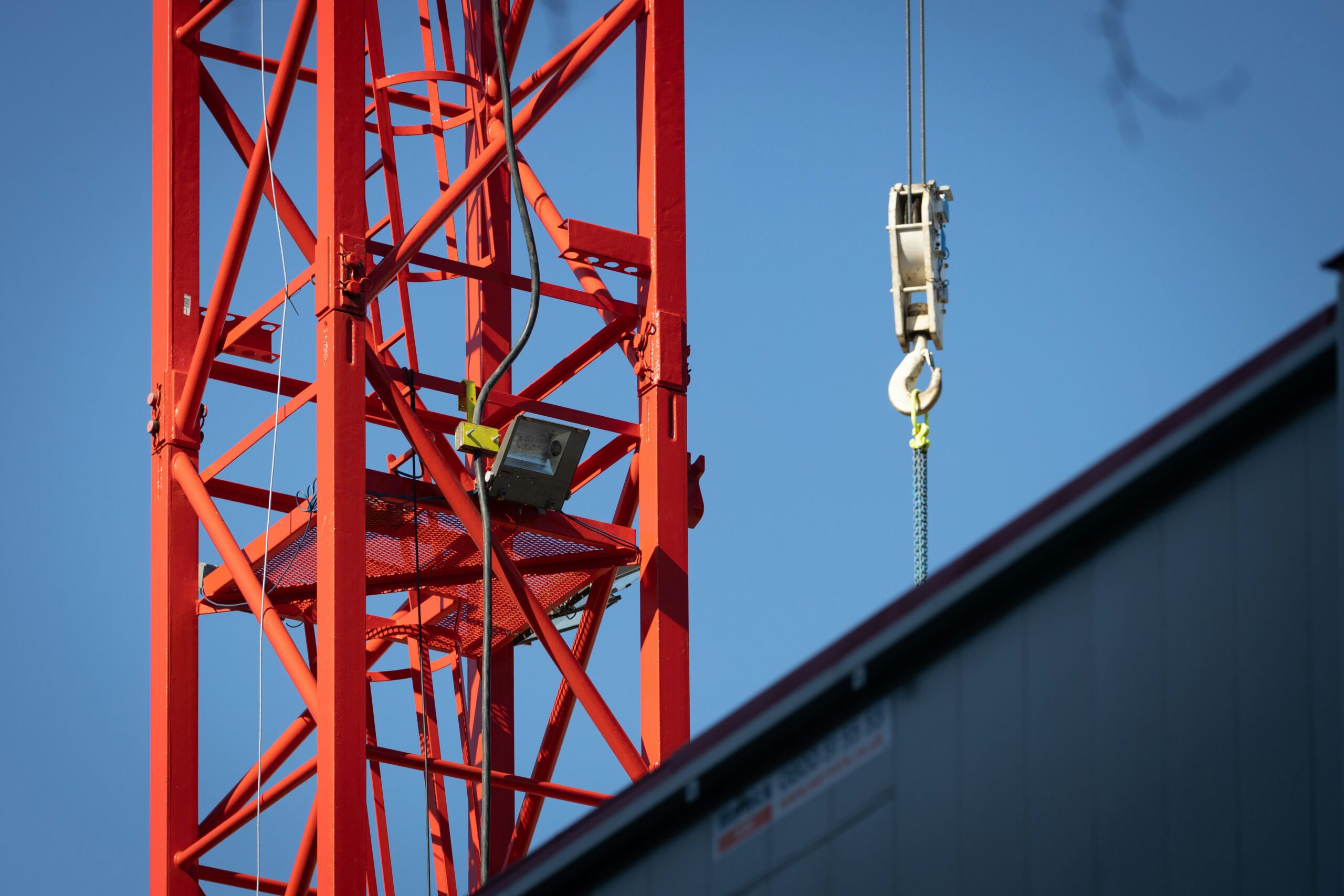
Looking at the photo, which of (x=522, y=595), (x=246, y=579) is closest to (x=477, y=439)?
(x=522, y=595)

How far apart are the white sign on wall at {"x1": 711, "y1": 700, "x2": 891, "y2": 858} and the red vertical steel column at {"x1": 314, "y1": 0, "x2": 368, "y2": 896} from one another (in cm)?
595

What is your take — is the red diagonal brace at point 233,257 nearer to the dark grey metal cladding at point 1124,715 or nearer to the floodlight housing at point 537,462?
the floodlight housing at point 537,462

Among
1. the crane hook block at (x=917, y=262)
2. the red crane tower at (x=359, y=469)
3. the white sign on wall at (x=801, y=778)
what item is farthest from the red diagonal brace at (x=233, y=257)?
the white sign on wall at (x=801, y=778)

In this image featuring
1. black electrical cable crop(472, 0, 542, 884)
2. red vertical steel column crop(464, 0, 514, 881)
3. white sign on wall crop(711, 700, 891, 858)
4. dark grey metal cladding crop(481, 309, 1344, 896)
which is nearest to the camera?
dark grey metal cladding crop(481, 309, 1344, 896)

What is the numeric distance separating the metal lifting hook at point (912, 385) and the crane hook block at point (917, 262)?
19 cm

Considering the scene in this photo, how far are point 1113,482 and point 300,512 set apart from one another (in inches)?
374

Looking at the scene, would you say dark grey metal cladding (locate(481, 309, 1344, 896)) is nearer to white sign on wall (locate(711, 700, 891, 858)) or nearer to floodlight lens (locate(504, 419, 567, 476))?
white sign on wall (locate(711, 700, 891, 858))

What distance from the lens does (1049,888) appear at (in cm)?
987

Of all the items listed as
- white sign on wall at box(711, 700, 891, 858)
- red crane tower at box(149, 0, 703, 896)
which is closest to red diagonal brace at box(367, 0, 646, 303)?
red crane tower at box(149, 0, 703, 896)

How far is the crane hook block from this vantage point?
1664cm

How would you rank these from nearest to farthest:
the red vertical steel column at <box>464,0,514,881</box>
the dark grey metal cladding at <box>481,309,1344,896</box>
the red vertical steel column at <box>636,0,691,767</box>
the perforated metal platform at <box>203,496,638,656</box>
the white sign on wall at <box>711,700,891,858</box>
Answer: the dark grey metal cladding at <box>481,309,1344,896</box> < the white sign on wall at <box>711,700,891,858</box> < the red vertical steel column at <box>636,0,691,767</box> < the perforated metal platform at <box>203,496,638,656</box> < the red vertical steel column at <box>464,0,514,881</box>

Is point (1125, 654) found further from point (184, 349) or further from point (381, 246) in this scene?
point (184, 349)

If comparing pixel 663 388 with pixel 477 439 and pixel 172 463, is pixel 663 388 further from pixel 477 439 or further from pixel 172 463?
pixel 172 463

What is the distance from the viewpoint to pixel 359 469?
16797mm
